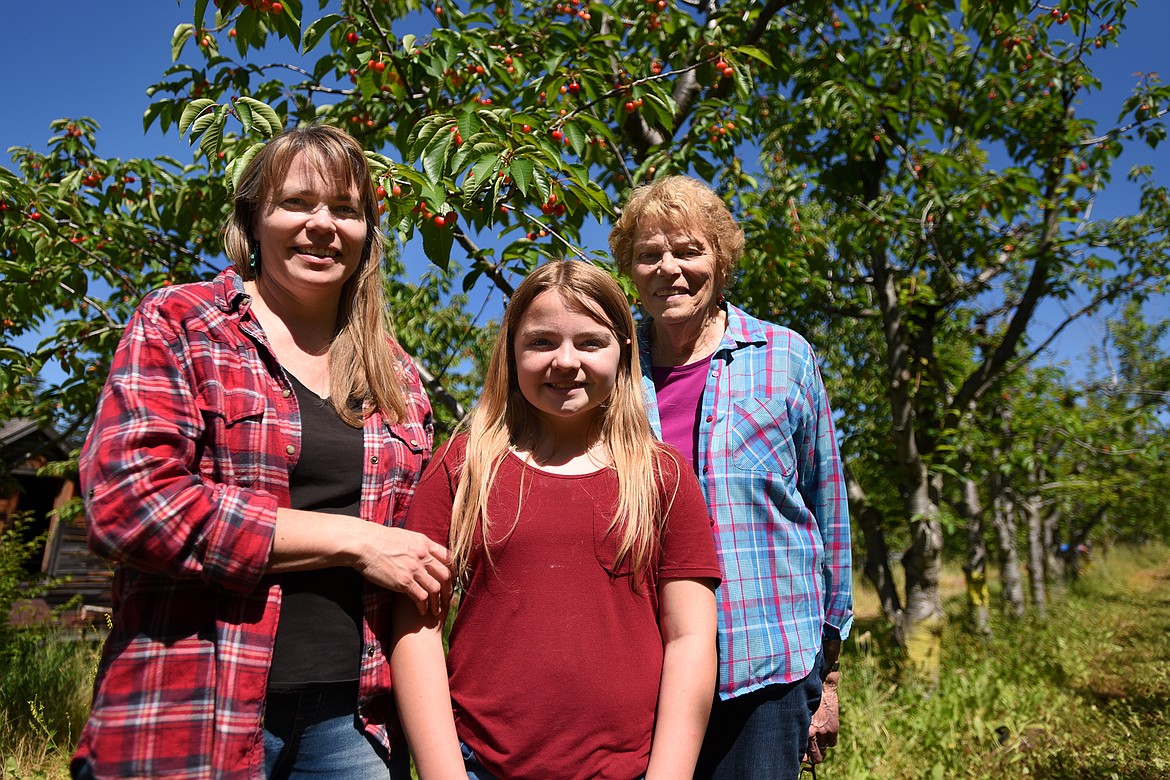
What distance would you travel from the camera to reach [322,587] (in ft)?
4.43

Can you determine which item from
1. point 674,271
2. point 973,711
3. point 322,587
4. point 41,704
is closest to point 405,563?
point 322,587

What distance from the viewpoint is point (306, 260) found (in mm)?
1453

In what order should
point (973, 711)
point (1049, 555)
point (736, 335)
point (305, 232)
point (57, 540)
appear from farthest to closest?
point (1049, 555) → point (57, 540) → point (973, 711) → point (736, 335) → point (305, 232)

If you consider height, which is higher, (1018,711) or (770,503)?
(770,503)

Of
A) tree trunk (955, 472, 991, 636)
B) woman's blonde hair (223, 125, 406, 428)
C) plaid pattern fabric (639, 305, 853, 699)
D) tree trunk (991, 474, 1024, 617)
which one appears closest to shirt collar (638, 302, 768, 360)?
plaid pattern fabric (639, 305, 853, 699)

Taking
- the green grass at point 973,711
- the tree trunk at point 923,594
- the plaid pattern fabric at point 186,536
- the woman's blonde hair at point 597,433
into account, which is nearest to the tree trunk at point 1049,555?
the green grass at point 973,711

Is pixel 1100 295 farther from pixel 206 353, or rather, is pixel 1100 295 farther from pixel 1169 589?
pixel 1169 589

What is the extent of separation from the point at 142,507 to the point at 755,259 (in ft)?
11.2

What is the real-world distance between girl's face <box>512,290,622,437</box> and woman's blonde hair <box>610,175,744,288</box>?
44 centimetres

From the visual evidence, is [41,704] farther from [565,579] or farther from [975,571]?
[975,571]

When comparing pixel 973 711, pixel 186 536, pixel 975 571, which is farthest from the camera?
pixel 975 571

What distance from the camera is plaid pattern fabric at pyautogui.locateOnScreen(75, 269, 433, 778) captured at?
1143 millimetres

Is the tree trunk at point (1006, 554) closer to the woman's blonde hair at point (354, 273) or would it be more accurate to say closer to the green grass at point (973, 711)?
the green grass at point (973, 711)

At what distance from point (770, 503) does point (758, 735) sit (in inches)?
19.7
